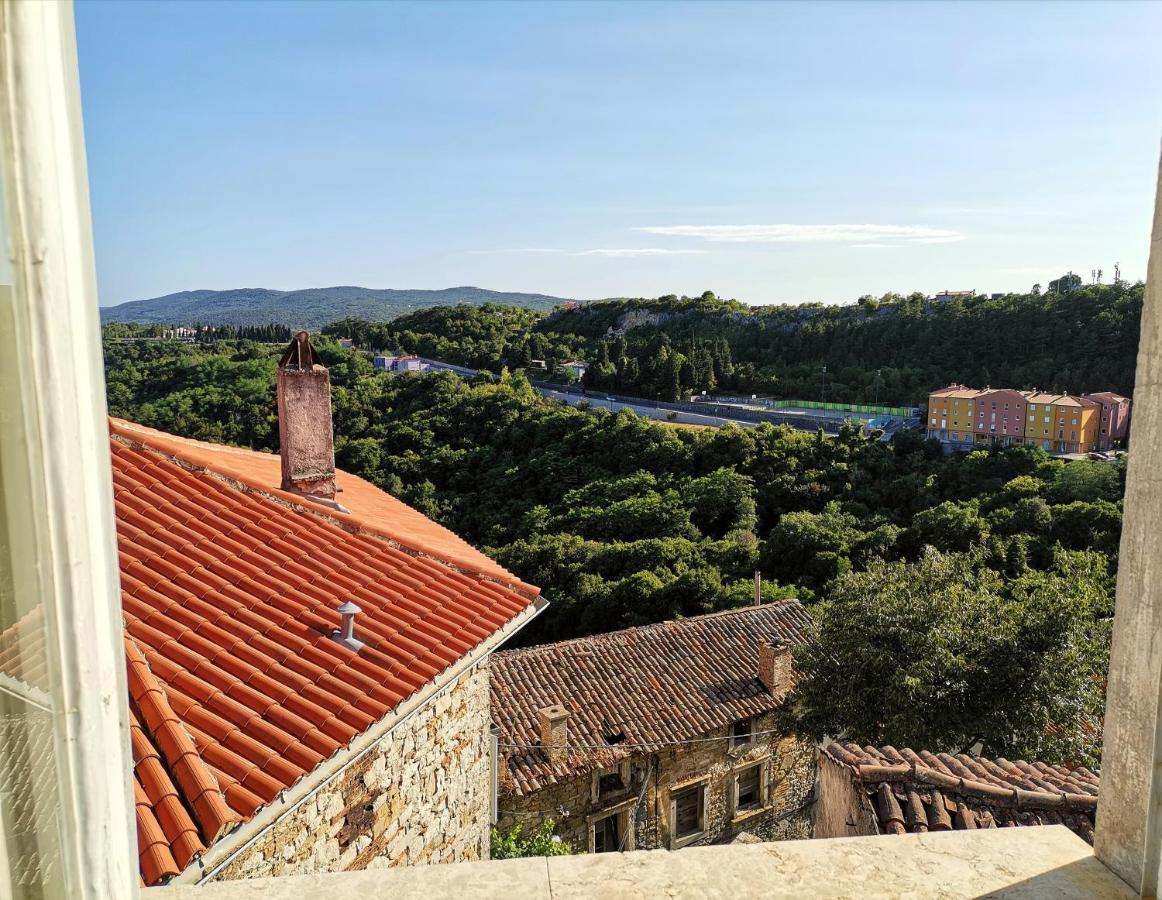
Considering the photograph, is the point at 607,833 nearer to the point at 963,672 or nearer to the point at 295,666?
the point at 963,672

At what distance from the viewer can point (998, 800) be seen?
150 inches

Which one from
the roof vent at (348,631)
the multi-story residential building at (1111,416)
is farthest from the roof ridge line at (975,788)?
the multi-story residential building at (1111,416)

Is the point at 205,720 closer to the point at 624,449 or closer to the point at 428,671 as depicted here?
the point at 428,671

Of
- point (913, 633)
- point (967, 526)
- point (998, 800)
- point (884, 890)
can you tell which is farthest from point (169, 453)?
point (967, 526)

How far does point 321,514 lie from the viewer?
178 inches

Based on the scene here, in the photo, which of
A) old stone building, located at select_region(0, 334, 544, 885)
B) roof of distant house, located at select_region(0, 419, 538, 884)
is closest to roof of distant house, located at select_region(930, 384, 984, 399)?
roof of distant house, located at select_region(0, 419, 538, 884)

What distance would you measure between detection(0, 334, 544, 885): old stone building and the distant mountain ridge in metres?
10.0

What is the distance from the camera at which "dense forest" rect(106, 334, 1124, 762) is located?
895cm

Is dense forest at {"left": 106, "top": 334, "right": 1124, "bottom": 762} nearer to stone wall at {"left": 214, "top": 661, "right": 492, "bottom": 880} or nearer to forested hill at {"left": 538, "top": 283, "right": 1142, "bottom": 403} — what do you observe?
stone wall at {"left": 214, "top": 661, "right": 492, "bottom": 880}

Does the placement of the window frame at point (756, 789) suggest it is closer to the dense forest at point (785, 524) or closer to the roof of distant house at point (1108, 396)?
the dense forest at point (785, 524)

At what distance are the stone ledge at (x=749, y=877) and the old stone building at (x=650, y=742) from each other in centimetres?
869

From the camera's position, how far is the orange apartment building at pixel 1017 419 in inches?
1017

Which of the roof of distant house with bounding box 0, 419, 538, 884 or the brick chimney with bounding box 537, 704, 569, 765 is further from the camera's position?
the brick chimney with bounding box 537, 704, 569, 765

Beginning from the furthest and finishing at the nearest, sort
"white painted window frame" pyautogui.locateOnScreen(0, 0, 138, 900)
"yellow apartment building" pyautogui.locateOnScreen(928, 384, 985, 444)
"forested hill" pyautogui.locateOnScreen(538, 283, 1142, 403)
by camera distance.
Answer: "forested hill" pyautogui.locateOnScreen(538, 283, 1142, 403) → "yellow apartment building" pyautogui.locateOnScreen(928, 384, 985, 444) → "white painted window frame" pyautogui.locateOnScreen(0, 0, 138, 900)
